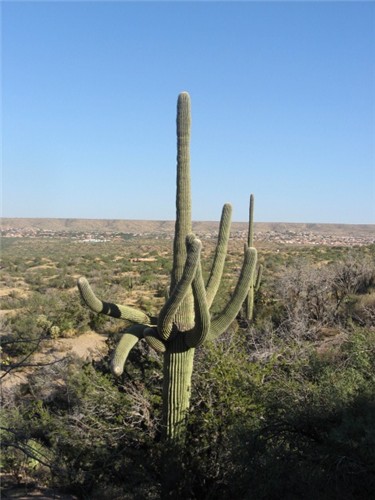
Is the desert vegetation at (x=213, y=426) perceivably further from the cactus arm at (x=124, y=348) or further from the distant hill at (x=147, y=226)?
the distant hill at (x=147, y=226)

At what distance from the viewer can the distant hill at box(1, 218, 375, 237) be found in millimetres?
120000

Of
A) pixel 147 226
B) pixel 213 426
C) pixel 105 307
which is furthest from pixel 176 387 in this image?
pixel 147 226

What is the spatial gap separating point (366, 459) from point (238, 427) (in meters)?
1.82

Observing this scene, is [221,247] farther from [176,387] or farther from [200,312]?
[176,387]

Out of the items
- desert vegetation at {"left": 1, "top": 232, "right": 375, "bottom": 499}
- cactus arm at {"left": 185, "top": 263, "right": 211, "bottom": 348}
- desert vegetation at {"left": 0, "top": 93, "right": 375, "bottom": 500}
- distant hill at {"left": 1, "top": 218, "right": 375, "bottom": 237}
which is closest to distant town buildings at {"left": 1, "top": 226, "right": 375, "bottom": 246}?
distant hill at {"left": 1, "top": 218, "right": 375, "bottom": 237}

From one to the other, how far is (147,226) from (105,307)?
401 ft

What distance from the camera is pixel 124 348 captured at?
651cm

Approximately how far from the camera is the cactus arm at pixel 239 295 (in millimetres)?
6789

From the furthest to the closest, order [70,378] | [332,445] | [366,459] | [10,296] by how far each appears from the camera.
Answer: [10,296], [70,378], [332,445], [366,459]

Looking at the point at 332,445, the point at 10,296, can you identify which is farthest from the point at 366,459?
the point at 10,296

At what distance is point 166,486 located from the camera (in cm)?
639

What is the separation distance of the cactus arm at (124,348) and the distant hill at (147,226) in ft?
351

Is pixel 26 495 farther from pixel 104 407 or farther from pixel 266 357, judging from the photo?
pixel 266 357

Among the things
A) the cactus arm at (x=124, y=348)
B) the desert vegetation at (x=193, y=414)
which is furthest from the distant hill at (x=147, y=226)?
the cactus arm at (x=124, y=348)
